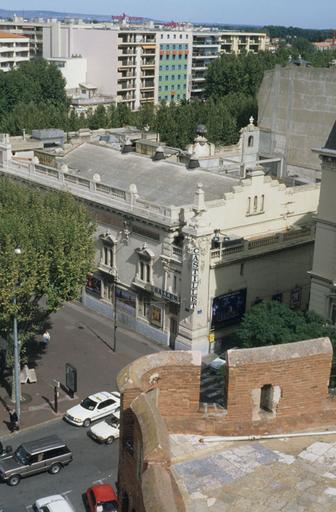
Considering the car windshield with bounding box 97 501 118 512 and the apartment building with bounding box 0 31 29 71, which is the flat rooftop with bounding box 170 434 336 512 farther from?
the apartment building with bounding box 0 31 29 71

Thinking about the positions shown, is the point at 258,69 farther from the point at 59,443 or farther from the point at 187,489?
the point at 187,489

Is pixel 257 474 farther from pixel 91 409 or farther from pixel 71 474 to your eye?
pixel 91 409

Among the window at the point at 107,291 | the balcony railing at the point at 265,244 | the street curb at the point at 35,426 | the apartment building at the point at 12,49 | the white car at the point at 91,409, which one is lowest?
the street curb at the point at 35,426

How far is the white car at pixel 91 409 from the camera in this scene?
40.9 metres

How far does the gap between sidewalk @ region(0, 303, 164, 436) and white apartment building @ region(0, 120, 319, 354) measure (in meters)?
1.52

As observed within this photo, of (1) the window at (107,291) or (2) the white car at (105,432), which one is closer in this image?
(2) the white car at (105,432)

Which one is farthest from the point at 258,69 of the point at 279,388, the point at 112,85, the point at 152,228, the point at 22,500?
the point at 279,388

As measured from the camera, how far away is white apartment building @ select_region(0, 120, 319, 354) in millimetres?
50250

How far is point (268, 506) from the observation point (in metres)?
13.1

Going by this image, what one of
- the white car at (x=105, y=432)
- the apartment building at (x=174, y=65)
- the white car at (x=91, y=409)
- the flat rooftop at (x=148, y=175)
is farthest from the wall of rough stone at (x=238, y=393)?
the apartment building at (x=174, y=65)

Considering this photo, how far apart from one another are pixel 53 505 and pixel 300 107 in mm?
63758

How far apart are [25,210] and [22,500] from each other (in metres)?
17.6

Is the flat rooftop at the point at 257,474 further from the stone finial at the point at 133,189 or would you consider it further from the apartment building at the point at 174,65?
the apartment building at the point at 174,65

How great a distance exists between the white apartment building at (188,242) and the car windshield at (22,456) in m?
16.9
